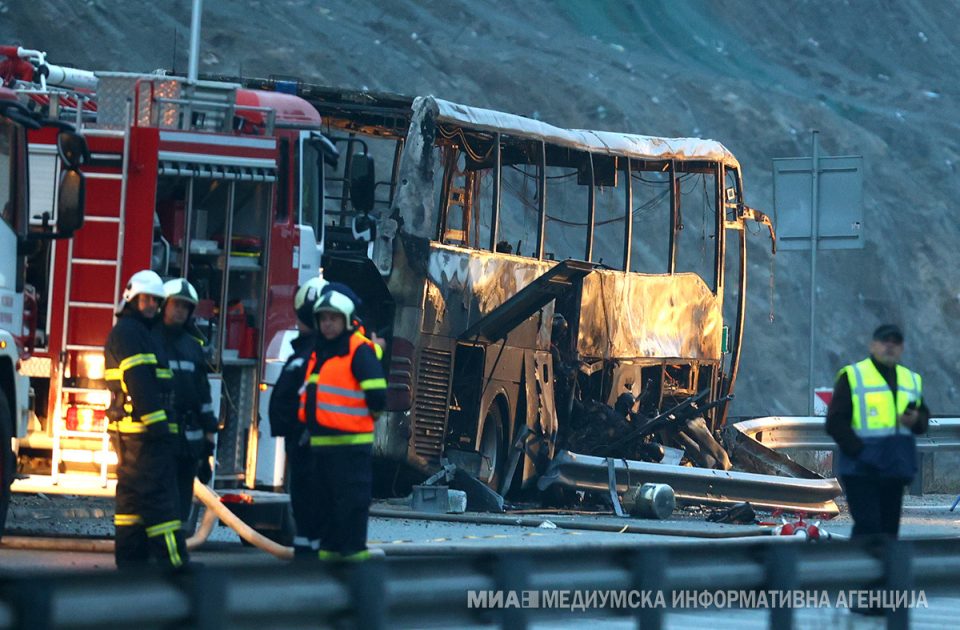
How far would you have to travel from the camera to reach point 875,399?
9.61 m

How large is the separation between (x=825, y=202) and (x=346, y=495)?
1626 centimetres

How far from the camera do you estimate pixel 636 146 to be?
2291cm

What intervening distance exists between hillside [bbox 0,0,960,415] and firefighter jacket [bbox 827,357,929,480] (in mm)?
33662

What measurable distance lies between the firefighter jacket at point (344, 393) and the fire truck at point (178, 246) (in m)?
3.39

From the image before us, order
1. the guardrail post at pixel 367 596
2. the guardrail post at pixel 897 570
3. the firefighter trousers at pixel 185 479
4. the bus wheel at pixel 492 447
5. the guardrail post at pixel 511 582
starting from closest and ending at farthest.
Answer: the guardrail post at pixel 367 596
the guardrail post at pixel 511 582
the guardrail post at pixel 897 570
the firefighter trousers at pixel 185 479
the bus wheel at pixel 492 447

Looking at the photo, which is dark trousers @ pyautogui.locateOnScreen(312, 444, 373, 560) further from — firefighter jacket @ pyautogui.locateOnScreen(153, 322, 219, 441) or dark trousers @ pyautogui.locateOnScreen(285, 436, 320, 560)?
firefighter jacket @ pyautogui.locateOnScreen(153, 322, 219, 441)

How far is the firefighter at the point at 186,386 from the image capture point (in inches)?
391

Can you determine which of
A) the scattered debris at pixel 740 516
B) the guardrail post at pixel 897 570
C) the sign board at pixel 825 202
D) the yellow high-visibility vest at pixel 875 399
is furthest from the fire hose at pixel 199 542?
the sign board at pixel 825 202

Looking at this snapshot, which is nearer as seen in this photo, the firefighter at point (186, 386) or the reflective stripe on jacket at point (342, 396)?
the reflective stripe on jacket at point (342, 396)

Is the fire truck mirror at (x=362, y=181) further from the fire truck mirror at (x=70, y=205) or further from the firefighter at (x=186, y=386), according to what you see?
the firefighter at (x=186, y=386)

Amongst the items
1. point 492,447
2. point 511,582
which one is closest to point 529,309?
point 492,447

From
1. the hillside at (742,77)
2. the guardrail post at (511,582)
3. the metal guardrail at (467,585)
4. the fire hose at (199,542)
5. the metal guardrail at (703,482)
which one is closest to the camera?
the metal guardrail at (467,585)

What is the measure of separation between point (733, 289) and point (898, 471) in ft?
132

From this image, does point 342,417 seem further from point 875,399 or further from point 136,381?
point 875,399
